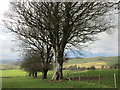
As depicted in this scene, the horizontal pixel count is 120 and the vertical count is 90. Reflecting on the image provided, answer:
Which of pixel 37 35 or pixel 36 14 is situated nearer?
pixel 36 14

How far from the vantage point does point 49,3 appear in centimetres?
1977

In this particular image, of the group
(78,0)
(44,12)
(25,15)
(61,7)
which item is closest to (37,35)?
(25,15)

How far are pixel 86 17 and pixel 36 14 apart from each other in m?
6.72

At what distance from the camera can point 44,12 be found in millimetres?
20328

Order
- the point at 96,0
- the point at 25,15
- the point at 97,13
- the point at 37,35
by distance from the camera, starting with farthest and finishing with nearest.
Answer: the point at 37,35
the point at 25,15
the point at 97,13
the point at 96,0

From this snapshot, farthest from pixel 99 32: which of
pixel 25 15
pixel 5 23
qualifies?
pixel 5 23

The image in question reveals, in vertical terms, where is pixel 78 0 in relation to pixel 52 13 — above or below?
above

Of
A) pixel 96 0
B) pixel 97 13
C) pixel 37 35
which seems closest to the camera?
pixel 96 0

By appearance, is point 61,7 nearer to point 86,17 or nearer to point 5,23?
point 86,17

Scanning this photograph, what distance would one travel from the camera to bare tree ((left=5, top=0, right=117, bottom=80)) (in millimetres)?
19531

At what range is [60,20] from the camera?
1939 cm

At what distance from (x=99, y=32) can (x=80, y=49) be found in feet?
13.8

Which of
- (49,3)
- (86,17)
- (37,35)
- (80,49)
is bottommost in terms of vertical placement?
(80,49)

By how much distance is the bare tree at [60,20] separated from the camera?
19.5 metres
